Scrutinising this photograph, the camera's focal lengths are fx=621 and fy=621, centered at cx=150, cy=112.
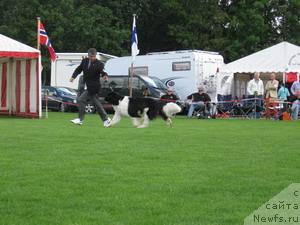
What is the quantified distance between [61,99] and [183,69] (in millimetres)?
5790

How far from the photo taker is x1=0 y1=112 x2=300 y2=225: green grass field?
4.69 meters

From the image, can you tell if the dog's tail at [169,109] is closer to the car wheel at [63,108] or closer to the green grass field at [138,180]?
the green grass field at [138,180]

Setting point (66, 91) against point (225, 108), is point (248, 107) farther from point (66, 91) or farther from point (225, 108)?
point (66, 91)

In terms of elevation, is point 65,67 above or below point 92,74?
above

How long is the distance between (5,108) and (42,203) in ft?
55.2

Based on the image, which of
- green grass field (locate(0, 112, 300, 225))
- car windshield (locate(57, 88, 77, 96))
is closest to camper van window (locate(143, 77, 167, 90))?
car windshield (locate(57, 88, 77, 96))

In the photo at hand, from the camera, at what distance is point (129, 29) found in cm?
4128

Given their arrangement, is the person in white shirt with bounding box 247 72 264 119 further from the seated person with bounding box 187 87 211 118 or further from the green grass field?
the green grass field

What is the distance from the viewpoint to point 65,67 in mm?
31797

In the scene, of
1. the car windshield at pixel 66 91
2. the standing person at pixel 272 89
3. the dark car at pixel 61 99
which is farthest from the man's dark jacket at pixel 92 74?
the car windshield at pixel 66 91

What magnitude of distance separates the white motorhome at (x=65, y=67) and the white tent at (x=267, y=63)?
8341 mm

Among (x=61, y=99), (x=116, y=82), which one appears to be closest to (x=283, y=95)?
(x=116, y=82)

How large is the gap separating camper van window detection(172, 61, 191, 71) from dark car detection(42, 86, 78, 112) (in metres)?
4.73

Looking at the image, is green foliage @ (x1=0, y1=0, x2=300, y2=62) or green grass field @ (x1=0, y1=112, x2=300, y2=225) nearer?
green grass field @ (x1=0, y1=112, x2=300, y2=225)
